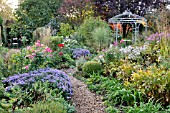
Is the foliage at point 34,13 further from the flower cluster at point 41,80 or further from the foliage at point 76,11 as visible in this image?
the flower cluster at point 41,80

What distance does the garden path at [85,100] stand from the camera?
4020 mm

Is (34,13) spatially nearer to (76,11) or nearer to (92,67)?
(76,11)

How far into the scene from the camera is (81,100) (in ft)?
14.5

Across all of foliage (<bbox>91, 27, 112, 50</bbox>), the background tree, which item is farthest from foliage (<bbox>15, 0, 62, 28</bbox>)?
foliage (<bbox>91, 27, 112, 50</bbox>)

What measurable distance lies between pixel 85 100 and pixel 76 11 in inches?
377

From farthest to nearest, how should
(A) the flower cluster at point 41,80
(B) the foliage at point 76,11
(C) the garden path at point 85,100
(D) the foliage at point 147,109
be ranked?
(B) the foliage at point 76,11, (A) the flower cluster at point 41,80, (C) the garden path at point 85,100, (D) the foliage at point 147,109

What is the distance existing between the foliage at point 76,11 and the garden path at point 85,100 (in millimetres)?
8220

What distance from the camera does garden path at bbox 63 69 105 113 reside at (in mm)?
4020

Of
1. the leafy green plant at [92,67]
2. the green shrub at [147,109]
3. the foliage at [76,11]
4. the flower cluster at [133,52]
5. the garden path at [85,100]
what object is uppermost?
the foliage at [76,11]

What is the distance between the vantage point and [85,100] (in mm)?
4418

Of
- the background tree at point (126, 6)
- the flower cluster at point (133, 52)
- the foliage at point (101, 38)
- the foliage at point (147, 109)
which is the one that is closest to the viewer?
the foliage at point (147, 109)

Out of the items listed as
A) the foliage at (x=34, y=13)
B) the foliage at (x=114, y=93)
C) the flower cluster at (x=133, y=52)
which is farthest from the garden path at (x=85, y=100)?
the foliage at (x=34, y=13)

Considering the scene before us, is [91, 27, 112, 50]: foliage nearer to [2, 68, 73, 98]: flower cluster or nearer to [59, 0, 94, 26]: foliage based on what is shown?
[59, 0, 94, 26]: foliage

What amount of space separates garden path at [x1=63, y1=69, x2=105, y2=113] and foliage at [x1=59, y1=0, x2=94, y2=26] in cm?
822
